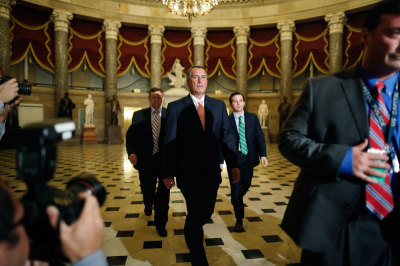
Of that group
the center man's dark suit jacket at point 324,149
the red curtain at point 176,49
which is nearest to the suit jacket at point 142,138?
the center man's dark suit jacket at point 324,149

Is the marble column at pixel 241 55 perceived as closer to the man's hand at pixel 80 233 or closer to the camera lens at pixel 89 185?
the camera lens at pixel 89 185

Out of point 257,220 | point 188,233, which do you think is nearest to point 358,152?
point 188,233

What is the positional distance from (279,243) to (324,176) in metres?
2.05

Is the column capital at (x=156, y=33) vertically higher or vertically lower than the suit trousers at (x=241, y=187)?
higher

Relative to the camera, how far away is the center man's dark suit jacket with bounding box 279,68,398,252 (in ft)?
3.42

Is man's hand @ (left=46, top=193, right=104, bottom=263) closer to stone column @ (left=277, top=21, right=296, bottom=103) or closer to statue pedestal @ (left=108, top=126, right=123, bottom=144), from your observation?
statue pedestal @ (left=108, top=126, right=123, bottom=144)

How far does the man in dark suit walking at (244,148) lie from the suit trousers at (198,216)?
95 cm

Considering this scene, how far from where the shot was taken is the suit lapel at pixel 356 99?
106 cm

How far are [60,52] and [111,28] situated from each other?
3.41 meters

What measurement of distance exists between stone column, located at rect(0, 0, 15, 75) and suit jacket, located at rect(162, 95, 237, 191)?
574 inches

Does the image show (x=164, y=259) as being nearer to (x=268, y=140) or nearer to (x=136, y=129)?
(x=136, y=129)

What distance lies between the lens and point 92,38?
656 inches

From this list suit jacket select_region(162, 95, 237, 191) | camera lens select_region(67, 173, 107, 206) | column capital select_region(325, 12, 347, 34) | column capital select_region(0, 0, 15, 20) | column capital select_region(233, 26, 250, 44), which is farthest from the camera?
column capital select_region(233, 26, 250, 44)

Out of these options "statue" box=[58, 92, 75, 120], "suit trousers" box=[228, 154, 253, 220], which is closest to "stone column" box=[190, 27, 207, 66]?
"statue" box=[58, 92, 75, 120]
